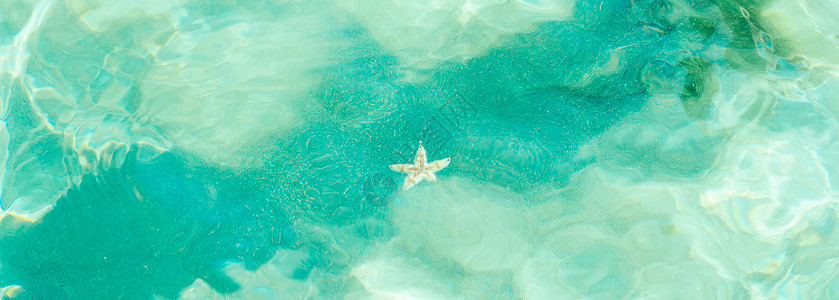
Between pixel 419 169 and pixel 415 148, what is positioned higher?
pixel 415 148

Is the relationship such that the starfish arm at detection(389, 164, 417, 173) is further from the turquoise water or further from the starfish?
the turquoise water

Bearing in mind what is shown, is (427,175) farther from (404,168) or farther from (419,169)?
(404,168)

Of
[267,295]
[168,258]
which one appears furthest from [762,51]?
[168,258]

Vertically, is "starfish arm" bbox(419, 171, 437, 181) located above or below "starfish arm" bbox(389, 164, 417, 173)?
below

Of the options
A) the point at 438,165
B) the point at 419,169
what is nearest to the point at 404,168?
the point at 419,169

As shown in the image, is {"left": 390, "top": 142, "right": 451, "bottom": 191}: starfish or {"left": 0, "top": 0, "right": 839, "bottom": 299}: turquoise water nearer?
{"left": 0, "top": 0, "right": 839, "bottom": 299}: turquoise water

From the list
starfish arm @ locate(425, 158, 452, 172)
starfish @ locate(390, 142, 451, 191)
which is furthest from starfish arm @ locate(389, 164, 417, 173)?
starfish arm @ locate(425, 158, 452, 172)

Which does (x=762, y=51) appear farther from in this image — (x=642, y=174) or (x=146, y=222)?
(x=146, y=222)
